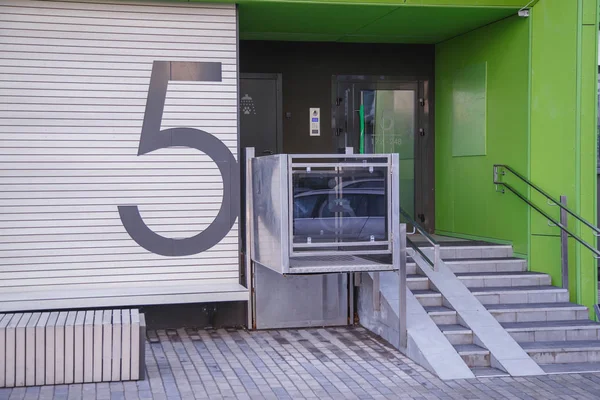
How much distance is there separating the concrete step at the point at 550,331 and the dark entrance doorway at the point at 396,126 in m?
3.66

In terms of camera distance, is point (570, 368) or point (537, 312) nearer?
point (570, 368)

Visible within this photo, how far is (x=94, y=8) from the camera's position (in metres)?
8.65

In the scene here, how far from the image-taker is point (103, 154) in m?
8.67

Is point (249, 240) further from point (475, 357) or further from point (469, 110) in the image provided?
point (469, 110)

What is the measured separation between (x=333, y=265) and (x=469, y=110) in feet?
12.9

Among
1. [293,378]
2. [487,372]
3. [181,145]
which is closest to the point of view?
[293,378]

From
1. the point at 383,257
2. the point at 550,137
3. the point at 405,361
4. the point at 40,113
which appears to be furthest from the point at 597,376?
the point at 40,113

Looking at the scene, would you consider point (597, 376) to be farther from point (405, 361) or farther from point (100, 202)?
point (100, 202)

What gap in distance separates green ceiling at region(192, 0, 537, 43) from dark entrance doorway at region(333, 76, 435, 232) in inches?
28.1

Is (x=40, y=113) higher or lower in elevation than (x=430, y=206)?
higher

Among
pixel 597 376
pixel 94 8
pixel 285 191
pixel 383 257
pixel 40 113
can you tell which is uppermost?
pixel 94 8

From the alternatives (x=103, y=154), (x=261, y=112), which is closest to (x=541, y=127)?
(x=261, y=112)

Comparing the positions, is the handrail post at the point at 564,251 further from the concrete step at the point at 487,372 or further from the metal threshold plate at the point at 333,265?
the metal threshold plate at the point at 333,265

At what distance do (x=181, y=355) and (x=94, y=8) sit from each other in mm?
3625
